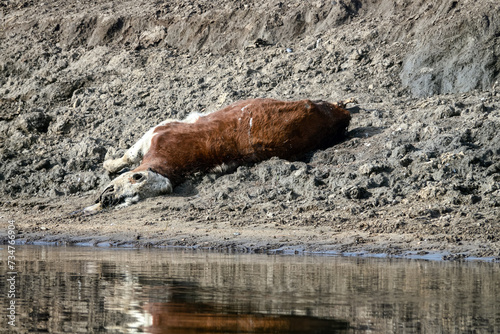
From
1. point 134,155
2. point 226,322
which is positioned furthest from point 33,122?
point 226,322

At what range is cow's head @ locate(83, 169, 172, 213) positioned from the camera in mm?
11234

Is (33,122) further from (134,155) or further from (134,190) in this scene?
(134,190)

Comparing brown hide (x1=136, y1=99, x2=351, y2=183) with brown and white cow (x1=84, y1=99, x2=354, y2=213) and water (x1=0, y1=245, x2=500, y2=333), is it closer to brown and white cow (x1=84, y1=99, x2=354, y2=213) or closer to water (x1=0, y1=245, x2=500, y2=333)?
brown and white cow (x1=84, y1=99, x2=354, y2=213)

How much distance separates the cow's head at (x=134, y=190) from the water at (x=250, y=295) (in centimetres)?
322

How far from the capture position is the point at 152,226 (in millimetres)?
10344

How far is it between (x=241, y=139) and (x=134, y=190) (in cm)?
178

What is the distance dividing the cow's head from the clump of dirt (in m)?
0.20

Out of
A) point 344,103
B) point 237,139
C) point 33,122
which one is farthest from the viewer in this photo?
point 33,122

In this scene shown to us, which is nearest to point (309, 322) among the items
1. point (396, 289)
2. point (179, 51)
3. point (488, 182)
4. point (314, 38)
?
point (396, 289)

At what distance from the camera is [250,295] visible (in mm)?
5547

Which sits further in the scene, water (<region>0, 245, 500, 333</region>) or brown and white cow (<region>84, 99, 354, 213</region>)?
brown and white cow (<region>84, 99, 354, 213</region>)

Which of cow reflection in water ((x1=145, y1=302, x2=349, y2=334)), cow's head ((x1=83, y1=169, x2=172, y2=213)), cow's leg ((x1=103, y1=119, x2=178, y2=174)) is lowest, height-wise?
cow reflection in water ((x1=145, y1=302, x2=349, y2=334))

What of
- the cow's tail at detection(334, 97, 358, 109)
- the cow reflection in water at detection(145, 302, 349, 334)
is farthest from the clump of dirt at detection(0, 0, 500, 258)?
the cow reflection in water at detection(145, 302, 349, 334)

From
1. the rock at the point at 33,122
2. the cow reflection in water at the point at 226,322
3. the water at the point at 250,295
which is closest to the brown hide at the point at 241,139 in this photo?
the water at the point at 250,295
